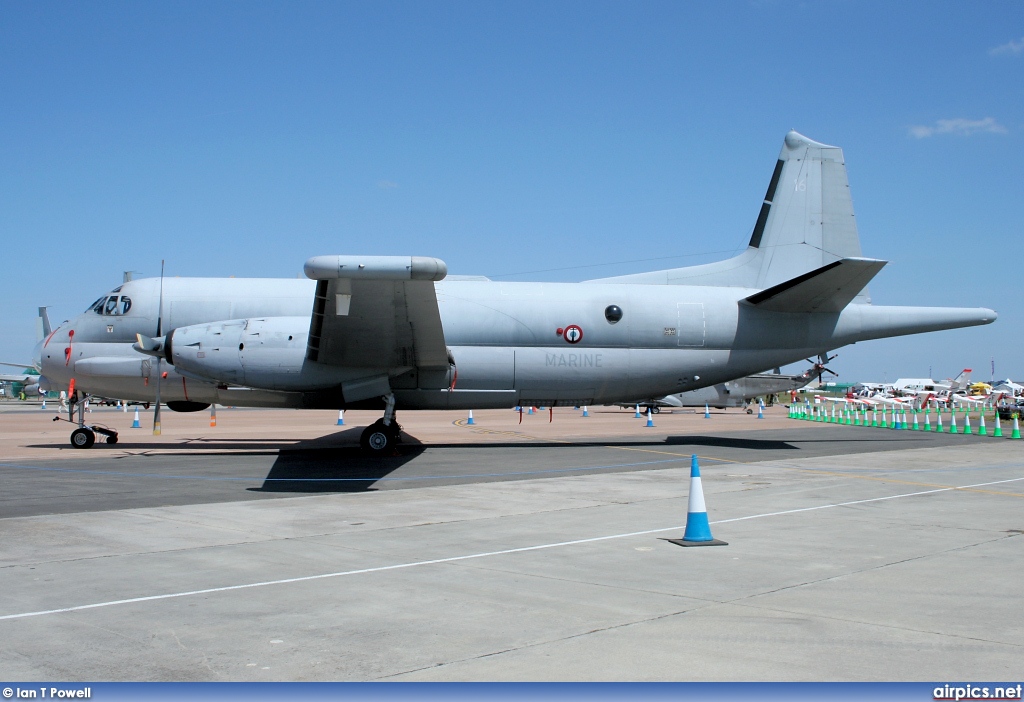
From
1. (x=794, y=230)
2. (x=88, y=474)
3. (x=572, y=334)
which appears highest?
(x=794, y=230)

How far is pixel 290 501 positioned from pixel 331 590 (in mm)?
5699

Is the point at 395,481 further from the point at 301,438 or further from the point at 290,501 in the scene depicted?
the point at 301,438

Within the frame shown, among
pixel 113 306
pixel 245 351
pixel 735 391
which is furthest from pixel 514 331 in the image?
pixel 735 391

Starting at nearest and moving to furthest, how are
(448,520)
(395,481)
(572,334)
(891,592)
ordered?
(891,592) < (448,520) < (395,481) < (572,334)

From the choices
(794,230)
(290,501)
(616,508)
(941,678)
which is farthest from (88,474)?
(794,230)

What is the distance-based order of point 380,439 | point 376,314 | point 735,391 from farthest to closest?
point 735,391, point 380,439, point 376,314

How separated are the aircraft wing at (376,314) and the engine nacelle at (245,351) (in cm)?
54

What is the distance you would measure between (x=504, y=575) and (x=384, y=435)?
40.7ft

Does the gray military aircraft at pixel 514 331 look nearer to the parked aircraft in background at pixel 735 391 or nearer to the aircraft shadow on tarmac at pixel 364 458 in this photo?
the aircraft shadow on tarmac at pixel 364 458

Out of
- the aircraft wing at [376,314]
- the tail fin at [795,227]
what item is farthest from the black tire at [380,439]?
the tail fin at [795,227]

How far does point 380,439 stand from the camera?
19.4 metres

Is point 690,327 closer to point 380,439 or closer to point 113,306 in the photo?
point 380,439

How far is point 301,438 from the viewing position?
25500mm

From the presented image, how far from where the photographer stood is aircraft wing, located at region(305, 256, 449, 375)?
12.7 m
